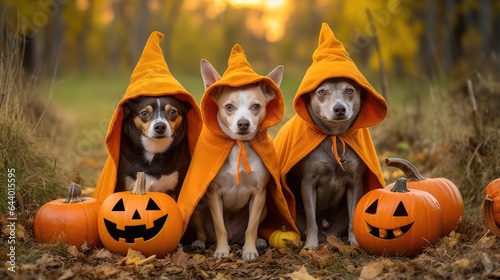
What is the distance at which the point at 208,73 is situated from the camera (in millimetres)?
4781

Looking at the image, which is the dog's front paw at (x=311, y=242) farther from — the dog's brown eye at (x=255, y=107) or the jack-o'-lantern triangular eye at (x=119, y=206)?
the jack-o'-lantern triangular eye at (x=119, y=206)

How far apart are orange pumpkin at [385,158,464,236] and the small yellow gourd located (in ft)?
3.04

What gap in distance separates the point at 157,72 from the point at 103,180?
3.50 feet

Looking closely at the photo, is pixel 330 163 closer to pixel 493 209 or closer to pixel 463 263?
pixel 493 209

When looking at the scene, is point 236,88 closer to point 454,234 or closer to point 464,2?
point 454,234

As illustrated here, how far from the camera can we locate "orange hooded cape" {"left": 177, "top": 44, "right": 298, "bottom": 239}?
4.64 m

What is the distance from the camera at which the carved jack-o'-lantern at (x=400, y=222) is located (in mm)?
4277

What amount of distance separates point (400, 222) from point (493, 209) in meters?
0.73

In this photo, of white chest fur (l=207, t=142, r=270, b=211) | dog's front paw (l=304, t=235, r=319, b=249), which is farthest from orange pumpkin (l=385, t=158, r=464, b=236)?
white chest fur (l=207, t=142, r=270, b=211)

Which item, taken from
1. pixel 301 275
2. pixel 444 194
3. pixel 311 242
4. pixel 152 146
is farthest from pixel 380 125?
pixel 301 275

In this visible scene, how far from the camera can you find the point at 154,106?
476 cm

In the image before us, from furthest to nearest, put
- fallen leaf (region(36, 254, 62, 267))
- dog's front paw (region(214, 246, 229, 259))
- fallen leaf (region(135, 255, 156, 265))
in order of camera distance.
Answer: dog's front paw (region(214, 246, 229, 259))
fallen leaf (region(135, 255, 156, 265))
fallen leaf (region(36, 254, 62, 267))

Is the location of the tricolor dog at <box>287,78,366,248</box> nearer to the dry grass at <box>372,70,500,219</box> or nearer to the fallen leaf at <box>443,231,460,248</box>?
the fallen leaf at <box>443,231,460,248</box>

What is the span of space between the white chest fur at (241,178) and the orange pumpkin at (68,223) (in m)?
0.98
